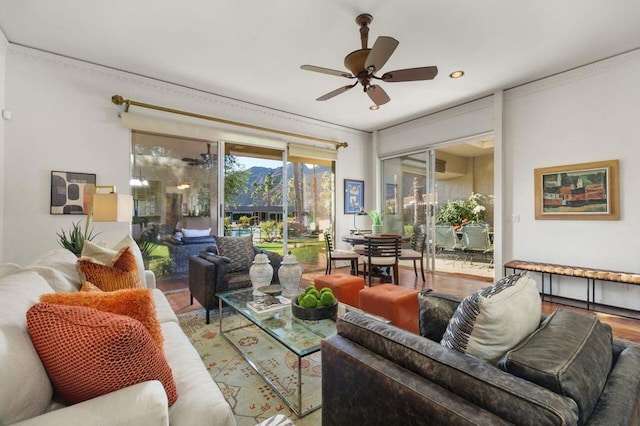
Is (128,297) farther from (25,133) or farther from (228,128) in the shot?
(228,128)

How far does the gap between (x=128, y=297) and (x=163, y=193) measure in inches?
131

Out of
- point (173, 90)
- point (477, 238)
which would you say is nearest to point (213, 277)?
point (173, 90)

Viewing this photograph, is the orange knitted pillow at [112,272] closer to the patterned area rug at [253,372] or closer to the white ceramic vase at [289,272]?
the patterned area rug at [253,372]

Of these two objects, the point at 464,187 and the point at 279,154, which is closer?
the point at 279,154

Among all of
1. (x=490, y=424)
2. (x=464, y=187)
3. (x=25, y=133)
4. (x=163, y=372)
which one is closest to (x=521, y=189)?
(x=464, y=187)

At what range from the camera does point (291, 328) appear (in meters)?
1.93

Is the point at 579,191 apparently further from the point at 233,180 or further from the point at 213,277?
the point at 233,180

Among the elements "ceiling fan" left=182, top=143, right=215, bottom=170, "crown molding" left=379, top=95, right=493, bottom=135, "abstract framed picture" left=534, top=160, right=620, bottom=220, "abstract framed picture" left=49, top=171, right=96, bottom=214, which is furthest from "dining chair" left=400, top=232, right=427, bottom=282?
"abstract framed picture" left=49, top=171, right=96, bottom=214

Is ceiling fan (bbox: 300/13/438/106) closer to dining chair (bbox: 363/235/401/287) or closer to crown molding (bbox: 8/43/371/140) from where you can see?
dining chair (bbox: 363/235/401/287)

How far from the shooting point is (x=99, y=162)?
11.7ft

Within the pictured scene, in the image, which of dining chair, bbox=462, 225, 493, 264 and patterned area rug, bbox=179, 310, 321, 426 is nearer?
patterned area rug, bbox=179, 310, 321, 426

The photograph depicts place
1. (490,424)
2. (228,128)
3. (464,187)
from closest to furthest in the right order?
(490,424), (228,128), (464,187)

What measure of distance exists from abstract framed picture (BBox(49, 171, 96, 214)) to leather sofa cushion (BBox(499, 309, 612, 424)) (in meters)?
4.29

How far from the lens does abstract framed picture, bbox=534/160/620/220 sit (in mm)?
3424
